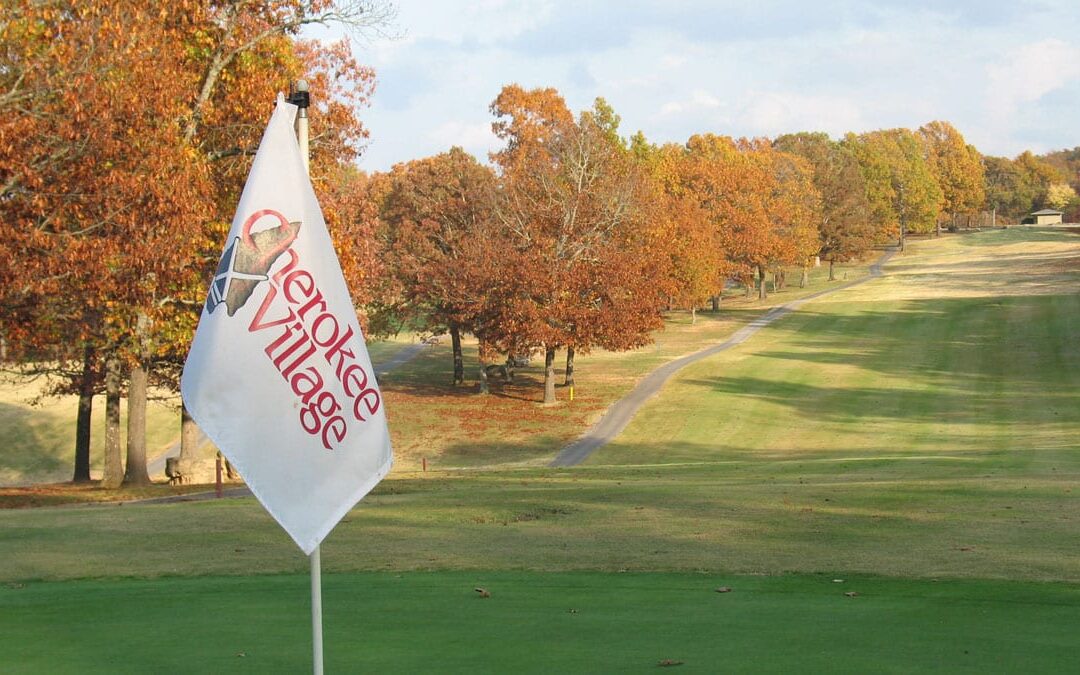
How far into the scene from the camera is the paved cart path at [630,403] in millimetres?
47956

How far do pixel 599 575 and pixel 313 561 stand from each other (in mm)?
6863

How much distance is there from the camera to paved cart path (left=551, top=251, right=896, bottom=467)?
4796 centimetres

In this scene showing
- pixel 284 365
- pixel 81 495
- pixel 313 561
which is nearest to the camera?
pixel 284 365

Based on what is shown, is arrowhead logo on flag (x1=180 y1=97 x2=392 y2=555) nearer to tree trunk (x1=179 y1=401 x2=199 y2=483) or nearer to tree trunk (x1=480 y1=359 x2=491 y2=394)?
tree trunk (x1=179 y1=401 x2=199 y2=483)

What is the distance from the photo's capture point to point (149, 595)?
12086mm

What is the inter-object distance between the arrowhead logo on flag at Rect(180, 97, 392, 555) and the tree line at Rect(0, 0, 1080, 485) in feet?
52.1

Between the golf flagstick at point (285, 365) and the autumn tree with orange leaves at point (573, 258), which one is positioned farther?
the autumn tree with orange leaves at point (573, 258)

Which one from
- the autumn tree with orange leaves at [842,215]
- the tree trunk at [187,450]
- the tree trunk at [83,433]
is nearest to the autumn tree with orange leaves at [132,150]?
the tree trunk at [187,450]

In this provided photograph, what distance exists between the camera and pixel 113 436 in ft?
114

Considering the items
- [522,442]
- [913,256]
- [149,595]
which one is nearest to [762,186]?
[913,256]

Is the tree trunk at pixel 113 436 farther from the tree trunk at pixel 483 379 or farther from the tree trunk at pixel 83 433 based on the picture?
the tree trunk at pixel 483 379

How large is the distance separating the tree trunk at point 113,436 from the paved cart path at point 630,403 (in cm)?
1669

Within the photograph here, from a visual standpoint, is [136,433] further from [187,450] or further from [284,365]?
[284,365]

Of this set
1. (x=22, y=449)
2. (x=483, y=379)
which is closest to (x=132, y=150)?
(x=22, y=449)
